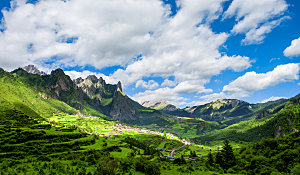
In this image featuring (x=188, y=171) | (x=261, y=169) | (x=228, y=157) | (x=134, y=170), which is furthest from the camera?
(x=228, y=157)

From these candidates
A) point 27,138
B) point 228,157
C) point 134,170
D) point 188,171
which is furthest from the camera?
point 27,138

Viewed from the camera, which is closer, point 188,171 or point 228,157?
point 188,171

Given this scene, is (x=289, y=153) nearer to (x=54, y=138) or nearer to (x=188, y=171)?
(x=188, y=171)

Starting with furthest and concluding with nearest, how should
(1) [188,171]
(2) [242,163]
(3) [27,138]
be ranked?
(3) [27,138] → (2) [242,163] → (1) [188,171]

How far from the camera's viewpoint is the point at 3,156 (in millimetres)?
76312

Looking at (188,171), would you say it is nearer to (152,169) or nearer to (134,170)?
(152,169)

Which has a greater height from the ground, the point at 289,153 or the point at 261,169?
the point at 289,153

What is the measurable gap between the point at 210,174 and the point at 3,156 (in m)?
100

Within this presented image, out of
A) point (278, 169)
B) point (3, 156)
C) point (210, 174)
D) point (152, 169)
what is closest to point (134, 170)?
point (152, 169)

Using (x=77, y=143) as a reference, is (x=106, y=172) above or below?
above

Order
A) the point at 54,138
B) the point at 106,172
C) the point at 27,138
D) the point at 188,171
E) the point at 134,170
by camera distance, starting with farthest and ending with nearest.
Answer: the point at 54,138 < the point at 27,138 < the point at 188,171 < the point at 134,170 < the point at 106,172

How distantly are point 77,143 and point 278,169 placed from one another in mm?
123892

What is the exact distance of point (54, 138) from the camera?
4540 inches

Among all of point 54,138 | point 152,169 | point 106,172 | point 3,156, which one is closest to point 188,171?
point 152,169
